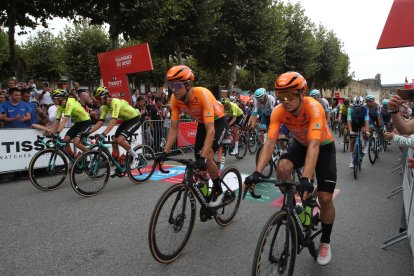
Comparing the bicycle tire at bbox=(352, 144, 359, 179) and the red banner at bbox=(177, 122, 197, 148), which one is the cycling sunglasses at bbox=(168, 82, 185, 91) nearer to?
the bicycle tire at bbox=(352, 144, 359, 179)

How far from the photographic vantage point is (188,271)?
306cm

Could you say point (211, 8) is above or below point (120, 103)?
above

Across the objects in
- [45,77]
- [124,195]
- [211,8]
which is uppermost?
[211,8]

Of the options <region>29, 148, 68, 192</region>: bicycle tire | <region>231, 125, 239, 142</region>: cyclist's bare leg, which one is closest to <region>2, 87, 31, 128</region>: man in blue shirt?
<region>29, 148, 68, 192</region>: bicycle tire

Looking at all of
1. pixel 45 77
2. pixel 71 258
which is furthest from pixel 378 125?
pixel 45 77

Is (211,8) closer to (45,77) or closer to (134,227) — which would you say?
(134,227)

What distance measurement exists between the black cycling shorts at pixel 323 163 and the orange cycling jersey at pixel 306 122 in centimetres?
9

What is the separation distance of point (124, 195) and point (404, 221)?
14.8ft

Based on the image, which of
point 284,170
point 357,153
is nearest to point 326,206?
point 284,170

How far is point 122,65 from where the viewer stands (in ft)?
34.7

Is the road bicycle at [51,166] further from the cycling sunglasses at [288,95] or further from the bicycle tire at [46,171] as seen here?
the cycling sunglasses at [288,95]

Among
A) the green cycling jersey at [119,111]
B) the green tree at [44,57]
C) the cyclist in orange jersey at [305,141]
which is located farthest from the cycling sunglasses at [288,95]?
the green tree at [44,57]

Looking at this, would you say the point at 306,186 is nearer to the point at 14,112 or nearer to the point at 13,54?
the point at 14,112

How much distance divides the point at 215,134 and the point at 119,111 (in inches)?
120
